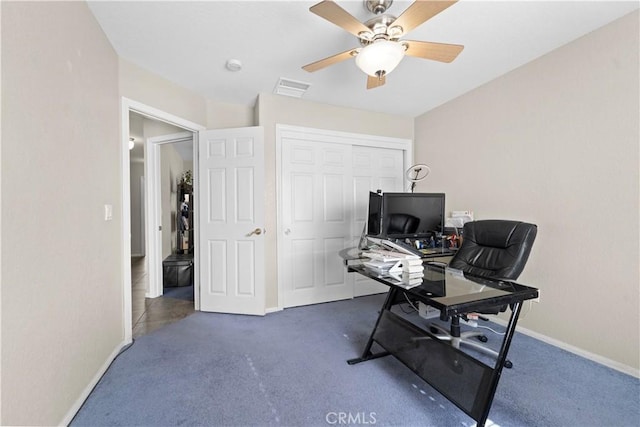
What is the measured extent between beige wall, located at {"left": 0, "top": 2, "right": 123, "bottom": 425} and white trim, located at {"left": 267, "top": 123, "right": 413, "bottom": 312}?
1.53 meters

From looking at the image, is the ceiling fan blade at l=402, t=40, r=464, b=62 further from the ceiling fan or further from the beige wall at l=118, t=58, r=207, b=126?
the beige wall at l=118, t=58, r=207, b=126

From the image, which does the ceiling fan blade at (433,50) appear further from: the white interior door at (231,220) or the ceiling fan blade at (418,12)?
the white interior door at (231,220)

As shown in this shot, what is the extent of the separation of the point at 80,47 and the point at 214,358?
89.1 inches

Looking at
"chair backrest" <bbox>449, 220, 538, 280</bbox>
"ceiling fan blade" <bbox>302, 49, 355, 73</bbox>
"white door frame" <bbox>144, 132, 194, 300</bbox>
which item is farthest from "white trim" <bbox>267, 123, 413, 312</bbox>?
"chair backrest" <bbox>449, 220, 538, 280</bbox>

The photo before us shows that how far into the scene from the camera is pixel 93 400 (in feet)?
5.23

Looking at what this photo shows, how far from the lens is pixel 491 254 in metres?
2.12

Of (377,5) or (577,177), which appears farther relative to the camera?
(577,177)

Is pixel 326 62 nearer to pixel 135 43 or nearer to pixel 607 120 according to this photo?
pixel 135 43

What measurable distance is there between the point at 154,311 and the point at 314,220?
2.08 metres

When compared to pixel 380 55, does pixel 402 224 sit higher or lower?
lower

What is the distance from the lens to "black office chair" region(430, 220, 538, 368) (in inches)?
76.8

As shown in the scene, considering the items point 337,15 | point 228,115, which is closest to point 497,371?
point 337,15

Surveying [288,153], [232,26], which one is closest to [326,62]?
[232,26]

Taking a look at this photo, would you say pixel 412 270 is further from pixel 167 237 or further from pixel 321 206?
pixel 167 237
